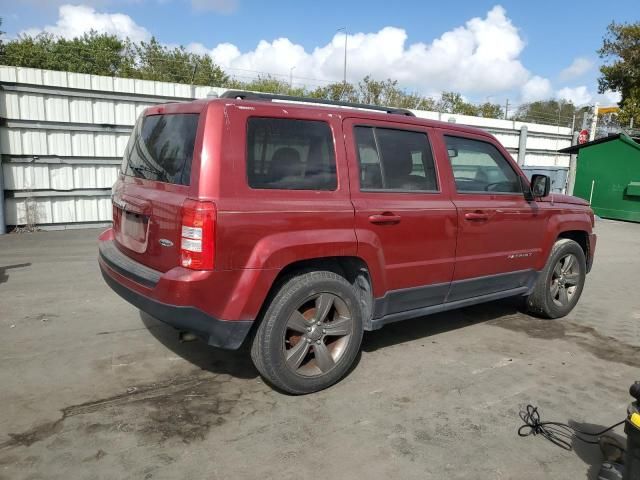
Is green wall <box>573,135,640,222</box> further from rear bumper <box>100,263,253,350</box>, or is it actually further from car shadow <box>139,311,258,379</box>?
rear bumper <box>100,263,253,350</box>

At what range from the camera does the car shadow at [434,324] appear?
4.62 m

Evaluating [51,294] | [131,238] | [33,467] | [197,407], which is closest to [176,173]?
[131,238]

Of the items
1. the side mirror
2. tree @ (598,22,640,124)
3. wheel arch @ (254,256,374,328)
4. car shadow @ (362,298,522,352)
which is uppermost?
tree @ (598,22,640,124)

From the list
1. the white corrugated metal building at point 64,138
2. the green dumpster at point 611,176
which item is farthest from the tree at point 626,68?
the white corrugated metal building at point 64,138

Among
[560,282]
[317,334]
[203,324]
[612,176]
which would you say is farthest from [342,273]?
[612,176]

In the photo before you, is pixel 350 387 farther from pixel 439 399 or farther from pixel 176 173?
pixel 176 173

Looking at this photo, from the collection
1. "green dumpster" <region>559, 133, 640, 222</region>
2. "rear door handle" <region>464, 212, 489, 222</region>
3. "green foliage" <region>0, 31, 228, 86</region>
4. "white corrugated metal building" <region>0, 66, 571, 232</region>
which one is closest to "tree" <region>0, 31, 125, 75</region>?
"green foliage" <region>0, 31, 228, 86</region>

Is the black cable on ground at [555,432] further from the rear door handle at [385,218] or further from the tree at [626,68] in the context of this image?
the tree at [626,68]

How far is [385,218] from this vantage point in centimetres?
367

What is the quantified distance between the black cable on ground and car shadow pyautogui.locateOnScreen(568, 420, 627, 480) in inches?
1.2

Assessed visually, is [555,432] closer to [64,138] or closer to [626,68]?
[64,138]

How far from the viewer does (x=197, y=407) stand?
129 inches

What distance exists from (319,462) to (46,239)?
751 centimetres

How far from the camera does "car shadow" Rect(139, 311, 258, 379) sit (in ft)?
12.6
